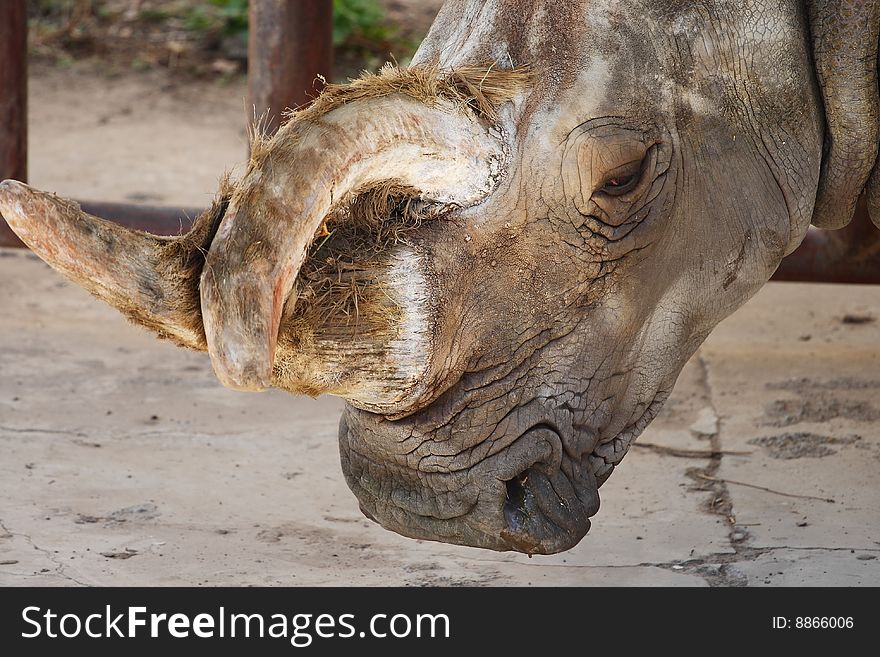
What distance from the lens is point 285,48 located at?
5.11 metres

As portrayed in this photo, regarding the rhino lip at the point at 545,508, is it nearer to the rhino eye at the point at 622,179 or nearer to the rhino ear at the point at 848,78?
the rhino eye at the point at 622,179

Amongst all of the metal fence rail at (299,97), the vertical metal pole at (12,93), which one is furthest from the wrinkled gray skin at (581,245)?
the vertical metal pole at (12,93)

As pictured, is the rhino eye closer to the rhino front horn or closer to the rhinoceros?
the rhinoceros

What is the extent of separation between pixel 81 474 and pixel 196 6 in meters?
6.43

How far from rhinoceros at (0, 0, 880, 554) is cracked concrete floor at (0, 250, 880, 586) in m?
0.78

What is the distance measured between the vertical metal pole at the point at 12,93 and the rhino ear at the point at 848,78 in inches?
129

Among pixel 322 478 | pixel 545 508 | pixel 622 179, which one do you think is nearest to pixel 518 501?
pixel 545 508

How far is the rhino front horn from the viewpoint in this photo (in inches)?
92.8

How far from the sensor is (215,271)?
2301 mm

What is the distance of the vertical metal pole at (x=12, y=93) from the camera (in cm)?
534

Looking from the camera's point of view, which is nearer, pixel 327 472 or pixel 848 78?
pixel 848 78

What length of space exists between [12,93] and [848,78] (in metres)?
3.44

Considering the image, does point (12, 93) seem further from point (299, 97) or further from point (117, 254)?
point (117, 254)

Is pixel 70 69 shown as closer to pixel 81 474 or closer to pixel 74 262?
pixel 81 474
